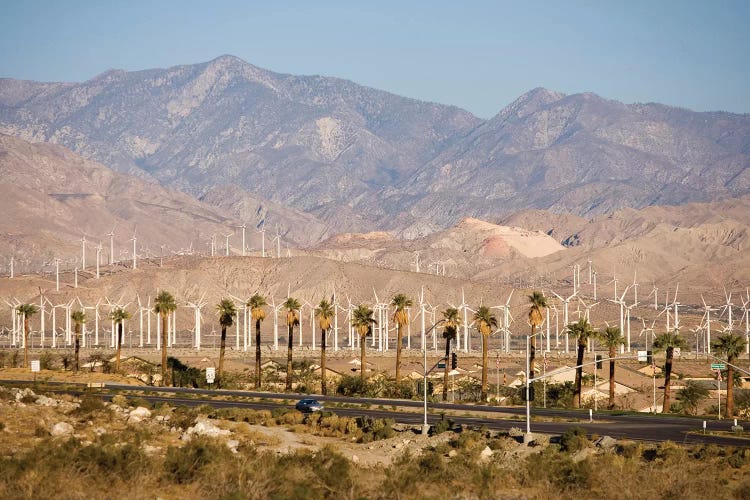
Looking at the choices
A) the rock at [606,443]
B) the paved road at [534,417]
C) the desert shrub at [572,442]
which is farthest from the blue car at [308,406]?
the rock at [606,443]

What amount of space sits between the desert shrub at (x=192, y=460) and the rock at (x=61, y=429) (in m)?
6.94

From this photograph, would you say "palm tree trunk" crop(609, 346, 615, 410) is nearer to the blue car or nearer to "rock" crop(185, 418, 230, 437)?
the blue car

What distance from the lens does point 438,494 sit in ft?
145

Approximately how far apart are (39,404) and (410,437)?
1943 cm

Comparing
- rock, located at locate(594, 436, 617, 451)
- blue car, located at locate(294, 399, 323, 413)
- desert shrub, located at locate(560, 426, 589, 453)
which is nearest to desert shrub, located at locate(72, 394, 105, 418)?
blue car, located at locate(294, 399, 323, 413)

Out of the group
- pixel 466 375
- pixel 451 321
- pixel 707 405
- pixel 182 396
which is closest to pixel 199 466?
pixel 182 396

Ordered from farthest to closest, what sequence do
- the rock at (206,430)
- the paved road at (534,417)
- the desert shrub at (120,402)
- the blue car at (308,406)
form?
the blue car at (308,406) < the desert shrub at (120,402) < the paved road at (534,417) < the rock at (206,430)

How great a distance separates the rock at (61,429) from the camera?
174 ft

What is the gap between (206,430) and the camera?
2327 inches

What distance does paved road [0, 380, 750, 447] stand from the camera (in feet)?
216

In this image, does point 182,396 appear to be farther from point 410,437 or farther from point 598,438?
point 598,438

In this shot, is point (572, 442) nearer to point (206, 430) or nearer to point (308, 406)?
point (206, 430)

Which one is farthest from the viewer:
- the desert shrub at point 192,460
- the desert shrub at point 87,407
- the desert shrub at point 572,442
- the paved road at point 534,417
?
the paved road at point 534,417

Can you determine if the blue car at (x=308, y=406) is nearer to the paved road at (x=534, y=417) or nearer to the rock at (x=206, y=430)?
the paved road at (x=534, y=417)
